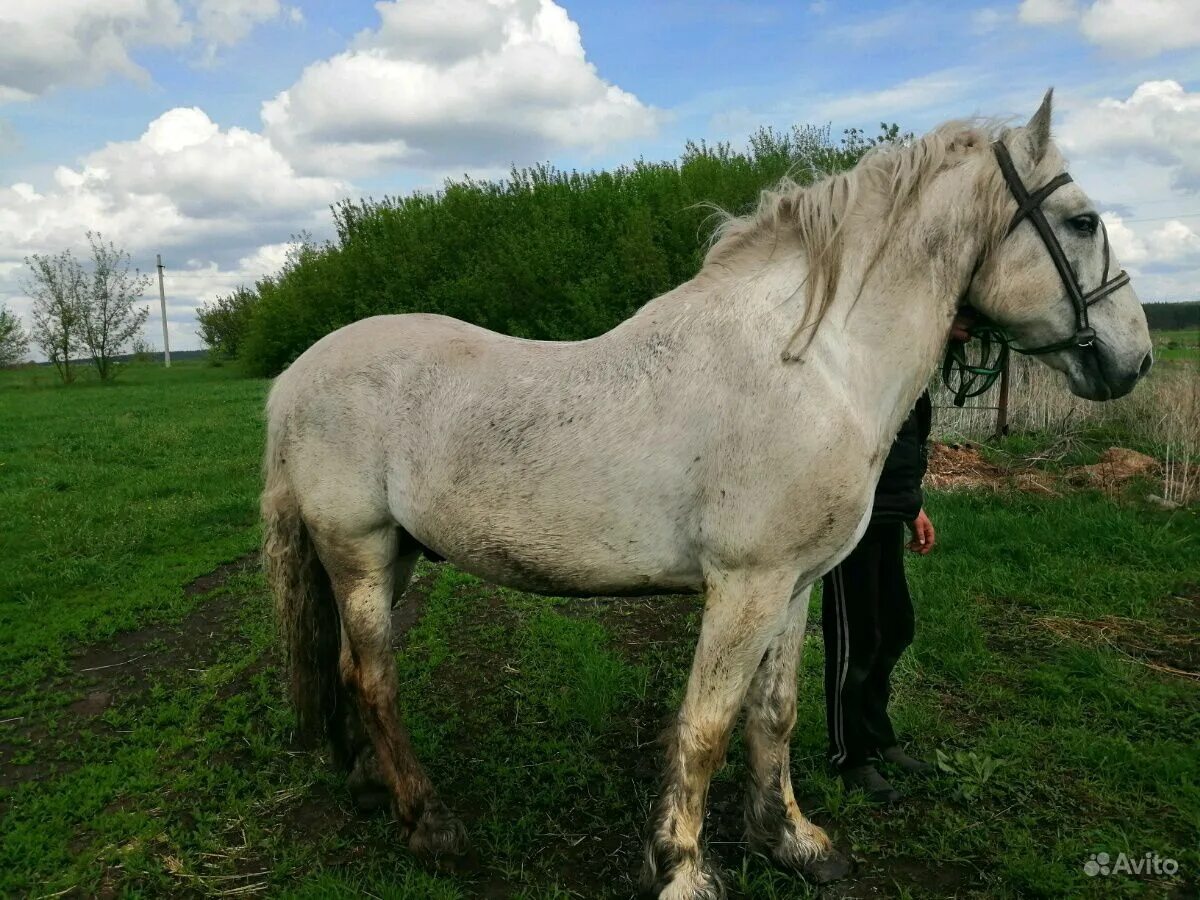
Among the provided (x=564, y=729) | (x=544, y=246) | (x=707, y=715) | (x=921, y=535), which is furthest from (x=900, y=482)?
(x=544, y=246)

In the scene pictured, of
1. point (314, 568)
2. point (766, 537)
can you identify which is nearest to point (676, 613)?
point (314, 568)

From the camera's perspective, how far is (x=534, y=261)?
71.2 feet

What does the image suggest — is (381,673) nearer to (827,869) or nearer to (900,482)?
(827,869)

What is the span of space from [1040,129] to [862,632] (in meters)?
2.01

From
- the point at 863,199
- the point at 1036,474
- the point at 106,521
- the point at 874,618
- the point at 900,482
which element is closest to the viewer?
the point at 863,199

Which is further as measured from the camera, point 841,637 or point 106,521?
point 106,521

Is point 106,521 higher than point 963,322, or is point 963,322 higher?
point 963,322

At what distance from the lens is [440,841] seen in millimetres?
2938

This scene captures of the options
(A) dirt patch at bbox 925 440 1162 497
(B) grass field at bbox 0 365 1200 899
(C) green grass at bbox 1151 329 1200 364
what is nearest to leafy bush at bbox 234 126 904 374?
(C) green grass at bbox 1151 329 1200 364

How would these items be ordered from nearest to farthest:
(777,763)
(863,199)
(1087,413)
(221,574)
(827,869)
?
(863,199), (827,869), (777,763), (221,574), (1087,413)

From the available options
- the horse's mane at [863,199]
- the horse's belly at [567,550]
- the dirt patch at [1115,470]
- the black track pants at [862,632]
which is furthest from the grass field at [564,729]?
the horse's mane at [863,199]

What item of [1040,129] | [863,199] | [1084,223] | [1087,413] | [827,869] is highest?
[1040,129]

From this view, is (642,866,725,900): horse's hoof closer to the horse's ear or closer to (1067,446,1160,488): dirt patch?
the horse's ear

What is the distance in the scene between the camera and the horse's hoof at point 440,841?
9.59 feet
